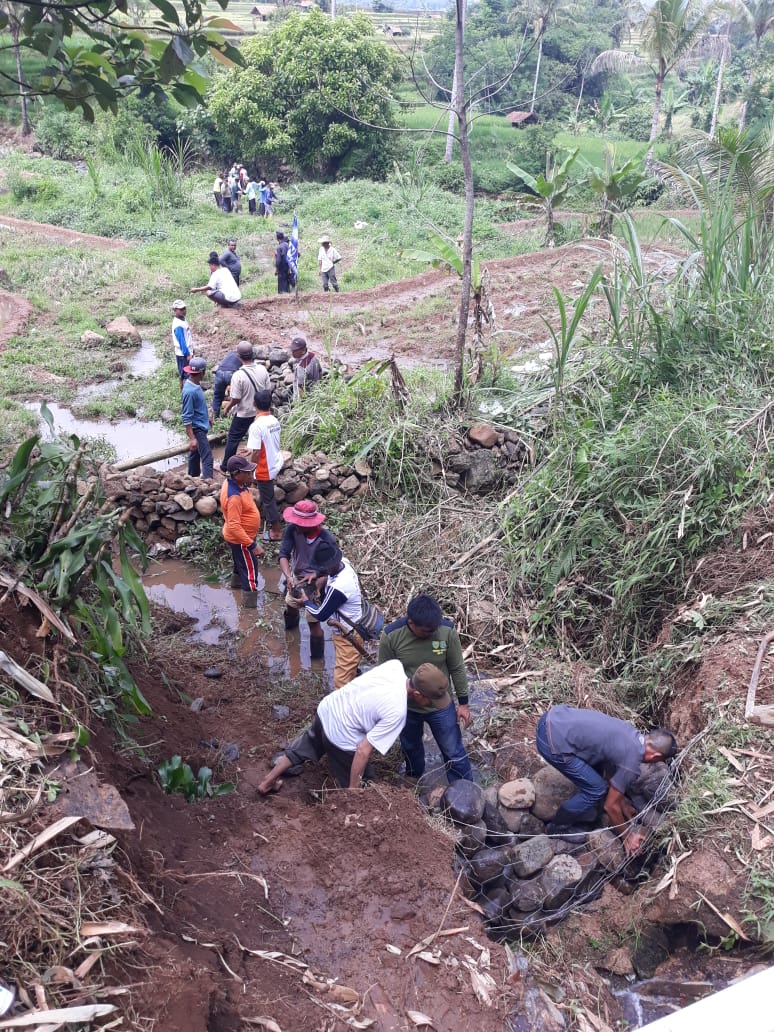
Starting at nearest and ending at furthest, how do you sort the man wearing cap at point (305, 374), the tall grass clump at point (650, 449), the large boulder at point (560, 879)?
1. the large boulder at point (560, 879)
2. the tall grass clump at point (650, 449)
3. the man wearing cap at point (305, 374)

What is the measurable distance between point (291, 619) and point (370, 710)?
89.2 inches

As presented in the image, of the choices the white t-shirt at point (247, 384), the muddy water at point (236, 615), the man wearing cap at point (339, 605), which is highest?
the white t-shirt at point (247, 384)

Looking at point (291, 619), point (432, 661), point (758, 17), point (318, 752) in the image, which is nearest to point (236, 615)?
point (291, 619)

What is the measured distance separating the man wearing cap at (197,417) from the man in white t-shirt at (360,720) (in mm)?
4170

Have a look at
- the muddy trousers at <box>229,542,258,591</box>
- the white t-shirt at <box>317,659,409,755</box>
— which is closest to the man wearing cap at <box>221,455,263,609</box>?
the muddy trousers at <box>229,542,258,591</box>

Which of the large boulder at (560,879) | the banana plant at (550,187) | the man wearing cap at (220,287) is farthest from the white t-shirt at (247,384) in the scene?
the banana plant at (550,187)

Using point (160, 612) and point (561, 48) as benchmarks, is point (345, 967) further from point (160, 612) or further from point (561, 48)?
point (561, 48)

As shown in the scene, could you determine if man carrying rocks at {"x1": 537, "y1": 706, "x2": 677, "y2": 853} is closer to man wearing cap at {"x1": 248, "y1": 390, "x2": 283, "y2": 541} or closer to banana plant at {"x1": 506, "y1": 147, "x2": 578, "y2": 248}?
man wearing cap at {"x1": 248, "y1": 390, "x2": 283, "y2": 541}

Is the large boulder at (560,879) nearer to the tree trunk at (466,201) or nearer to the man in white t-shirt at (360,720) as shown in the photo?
the man in white t-shirt at (360,720)

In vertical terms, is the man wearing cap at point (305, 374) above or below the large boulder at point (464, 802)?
above

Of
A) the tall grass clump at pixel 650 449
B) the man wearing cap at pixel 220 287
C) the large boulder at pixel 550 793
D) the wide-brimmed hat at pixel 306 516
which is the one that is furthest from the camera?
the man wearing cap at pixel 220 287

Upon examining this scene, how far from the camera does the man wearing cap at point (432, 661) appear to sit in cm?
494

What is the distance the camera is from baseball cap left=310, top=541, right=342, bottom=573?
5.84 meters

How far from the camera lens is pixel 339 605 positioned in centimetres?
573
